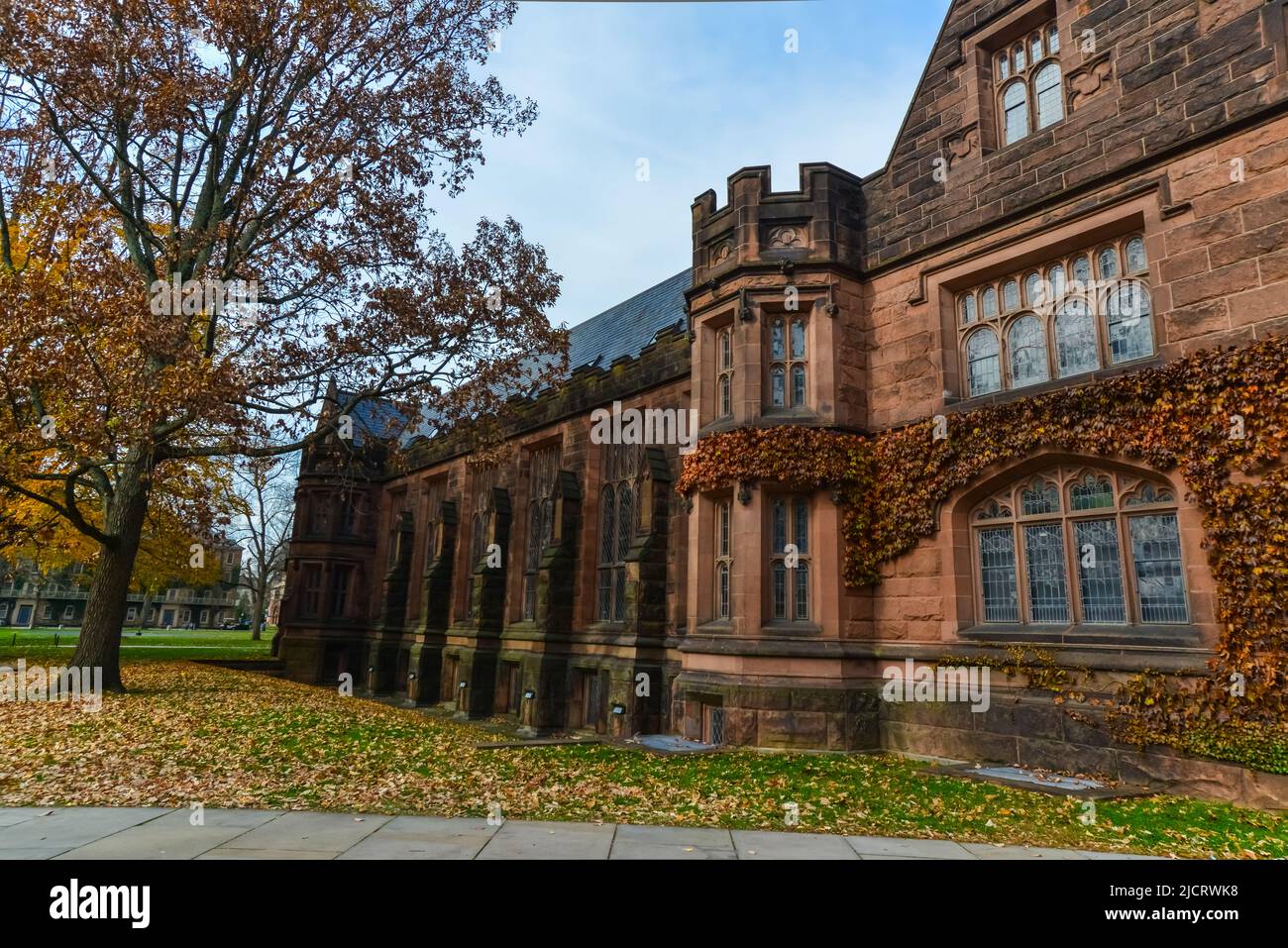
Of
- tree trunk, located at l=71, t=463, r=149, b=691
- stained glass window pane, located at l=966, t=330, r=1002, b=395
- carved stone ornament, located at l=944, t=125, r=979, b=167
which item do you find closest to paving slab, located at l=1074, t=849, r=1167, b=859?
stained glass window pane, located at l=966, t=330, r=1002, b=395

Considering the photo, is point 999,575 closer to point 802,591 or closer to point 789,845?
point 802,591

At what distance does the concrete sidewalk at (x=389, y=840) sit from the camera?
17.9ft

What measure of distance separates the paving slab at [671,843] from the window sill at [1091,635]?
5888mm

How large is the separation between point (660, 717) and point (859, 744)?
17.1ft

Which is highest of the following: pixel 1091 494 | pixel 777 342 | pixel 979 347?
pixel 777 342

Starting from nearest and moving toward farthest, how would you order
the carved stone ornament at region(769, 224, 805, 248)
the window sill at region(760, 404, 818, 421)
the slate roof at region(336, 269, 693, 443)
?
the window sill at region(760, 404, 818, 421) → the carved stone ornament at region(769, 224, 805, 248) → the slate roof at region(336, 269, 693, 443)

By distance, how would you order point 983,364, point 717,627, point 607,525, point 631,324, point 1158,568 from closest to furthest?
point 1158,568 < point 983,364 < point 717,627 < point 607,525 < point 631,324

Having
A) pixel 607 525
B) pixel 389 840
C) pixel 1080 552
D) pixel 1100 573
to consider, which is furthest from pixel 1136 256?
pixel 607 525

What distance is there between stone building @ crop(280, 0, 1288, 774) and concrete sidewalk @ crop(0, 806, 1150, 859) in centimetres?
492

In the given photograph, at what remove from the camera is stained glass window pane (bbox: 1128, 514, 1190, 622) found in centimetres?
908

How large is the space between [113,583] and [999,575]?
51.9ft

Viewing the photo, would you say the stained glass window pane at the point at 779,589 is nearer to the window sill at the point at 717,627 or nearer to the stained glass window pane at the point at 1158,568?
the window sill at the point at 717,627

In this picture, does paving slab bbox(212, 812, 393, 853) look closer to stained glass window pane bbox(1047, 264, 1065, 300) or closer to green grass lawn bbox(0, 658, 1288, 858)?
green grass lawn bbox(0, 658, 1288, 858)

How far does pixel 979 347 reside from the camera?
1172 centimetres
